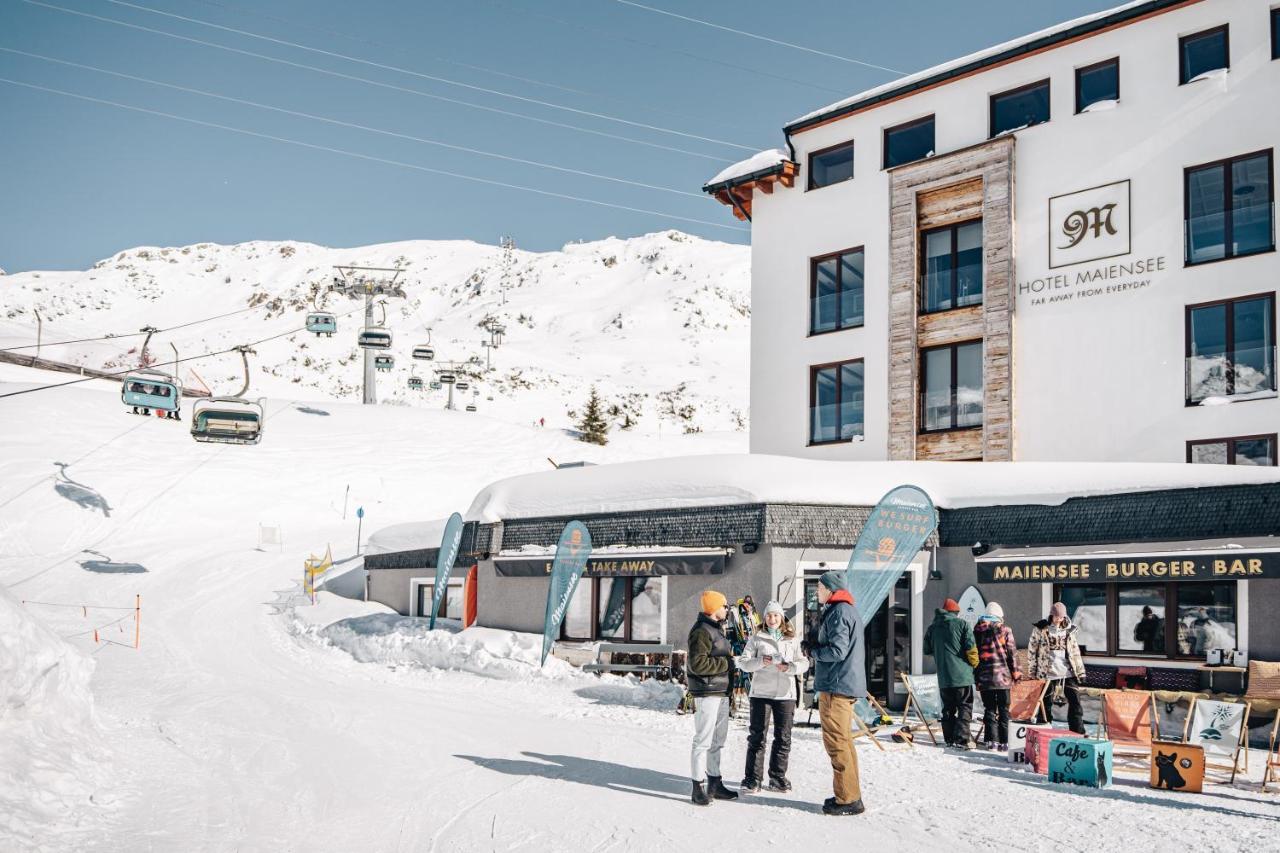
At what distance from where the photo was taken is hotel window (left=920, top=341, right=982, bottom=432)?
936 inches

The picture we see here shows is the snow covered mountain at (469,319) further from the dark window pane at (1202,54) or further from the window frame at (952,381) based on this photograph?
the dark window pane at (1202,54)

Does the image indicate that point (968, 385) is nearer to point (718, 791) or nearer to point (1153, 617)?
point (1153, 617)

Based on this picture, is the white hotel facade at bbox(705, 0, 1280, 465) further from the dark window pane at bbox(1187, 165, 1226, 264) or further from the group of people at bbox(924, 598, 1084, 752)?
the group of people at bbox(924, 598, 1084, 752)

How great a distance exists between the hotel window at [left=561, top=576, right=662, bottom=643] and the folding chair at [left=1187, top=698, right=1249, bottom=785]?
9.39m

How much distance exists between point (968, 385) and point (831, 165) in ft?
22.2

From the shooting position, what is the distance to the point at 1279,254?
20.0 m

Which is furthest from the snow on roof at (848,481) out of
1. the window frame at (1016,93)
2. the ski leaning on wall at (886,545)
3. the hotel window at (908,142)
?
the hotel window at (908,142)

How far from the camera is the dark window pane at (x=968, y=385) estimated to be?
2367 cm

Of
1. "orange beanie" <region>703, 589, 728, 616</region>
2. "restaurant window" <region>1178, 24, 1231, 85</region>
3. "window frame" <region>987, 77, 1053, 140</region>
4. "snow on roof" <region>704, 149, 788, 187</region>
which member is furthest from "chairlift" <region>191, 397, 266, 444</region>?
"orange beanie" <region>703, 589, 728, 616</region>

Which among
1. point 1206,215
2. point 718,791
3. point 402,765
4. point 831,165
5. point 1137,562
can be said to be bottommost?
point 402,765

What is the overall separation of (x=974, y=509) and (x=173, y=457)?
36.2m

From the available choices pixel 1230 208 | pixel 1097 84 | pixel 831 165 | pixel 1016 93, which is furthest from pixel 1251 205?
pixel 831 165

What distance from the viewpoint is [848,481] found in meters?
18.0

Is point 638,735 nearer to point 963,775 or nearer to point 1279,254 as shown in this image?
point 963,775
